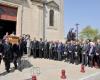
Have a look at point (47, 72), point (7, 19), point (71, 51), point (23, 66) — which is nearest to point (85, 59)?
point (71, 51)

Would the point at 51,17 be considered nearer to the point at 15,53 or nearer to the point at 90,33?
the point at 15,53

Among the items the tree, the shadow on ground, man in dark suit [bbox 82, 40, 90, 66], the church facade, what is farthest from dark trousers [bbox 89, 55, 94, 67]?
the tree

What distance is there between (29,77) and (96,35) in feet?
196

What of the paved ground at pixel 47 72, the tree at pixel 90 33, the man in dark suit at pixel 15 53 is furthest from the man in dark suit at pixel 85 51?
the tree at pixel 90 33

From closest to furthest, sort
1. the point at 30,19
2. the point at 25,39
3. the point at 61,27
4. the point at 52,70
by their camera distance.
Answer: the point at 52,70 → the point at 25,39 → the point at 30,19 → the point at 61,27

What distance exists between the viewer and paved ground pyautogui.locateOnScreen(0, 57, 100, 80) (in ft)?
63.5

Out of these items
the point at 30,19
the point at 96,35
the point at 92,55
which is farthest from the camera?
the point at 96,35

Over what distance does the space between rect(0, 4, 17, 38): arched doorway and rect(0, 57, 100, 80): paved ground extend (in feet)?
28.8

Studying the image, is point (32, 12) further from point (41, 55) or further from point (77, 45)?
point (77, 45)

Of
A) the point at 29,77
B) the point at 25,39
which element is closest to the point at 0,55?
the point at 29,77

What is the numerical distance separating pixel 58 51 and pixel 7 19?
9.18 meters

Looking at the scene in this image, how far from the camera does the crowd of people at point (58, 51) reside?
21.1 m

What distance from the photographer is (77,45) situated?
25.7 metres

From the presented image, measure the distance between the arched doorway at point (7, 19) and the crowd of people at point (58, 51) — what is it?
23.0 feet
